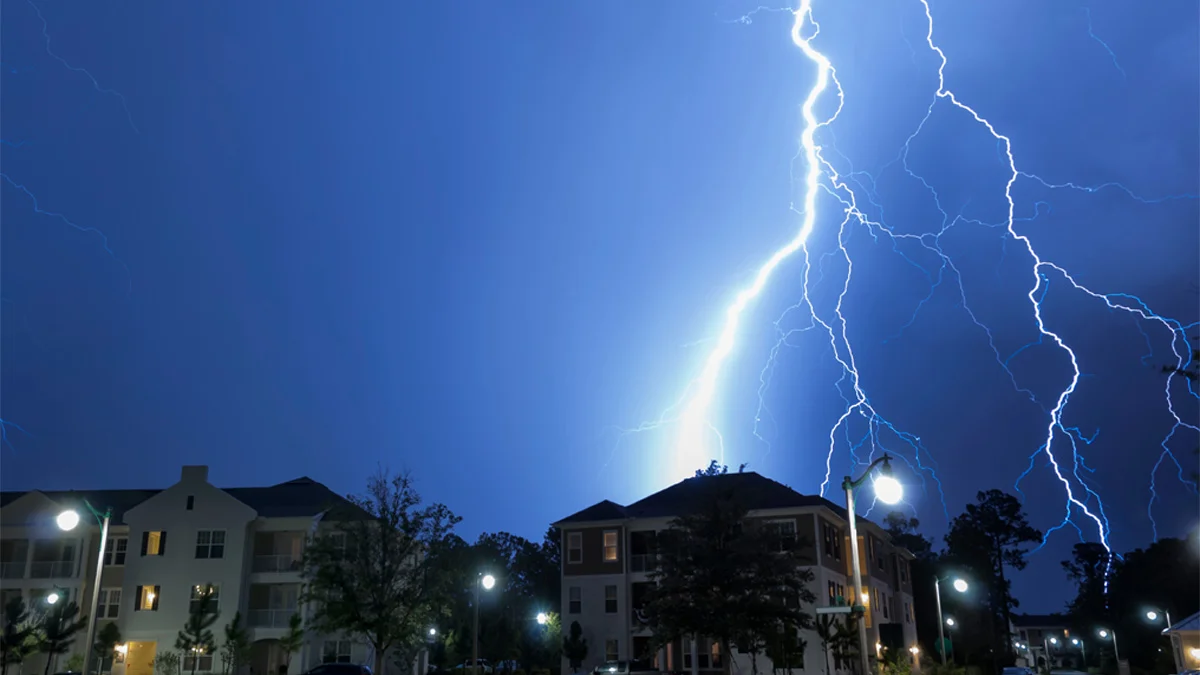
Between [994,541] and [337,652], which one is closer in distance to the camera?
[337,652]

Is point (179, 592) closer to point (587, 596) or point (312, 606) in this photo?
point (312, 606)

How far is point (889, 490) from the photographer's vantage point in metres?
16.4

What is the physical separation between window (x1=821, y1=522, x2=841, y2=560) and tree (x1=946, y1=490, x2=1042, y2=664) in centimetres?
3898

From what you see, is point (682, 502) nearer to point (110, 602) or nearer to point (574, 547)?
point (574, 547)

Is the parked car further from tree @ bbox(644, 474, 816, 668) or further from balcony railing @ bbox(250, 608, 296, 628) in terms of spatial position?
balcony railing @ bbox(250, 608, 296, 628)

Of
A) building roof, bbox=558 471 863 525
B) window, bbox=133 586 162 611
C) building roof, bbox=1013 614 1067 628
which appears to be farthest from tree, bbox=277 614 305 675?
building roof, bbox=1013 614 1067 628

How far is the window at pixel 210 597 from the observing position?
141ft

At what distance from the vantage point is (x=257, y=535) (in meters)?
46.4

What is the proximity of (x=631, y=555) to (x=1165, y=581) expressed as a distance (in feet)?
137

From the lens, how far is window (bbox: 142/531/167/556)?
45219 mm

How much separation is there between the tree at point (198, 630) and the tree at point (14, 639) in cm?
582

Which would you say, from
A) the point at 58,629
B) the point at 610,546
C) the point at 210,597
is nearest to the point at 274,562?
the point at 210,597

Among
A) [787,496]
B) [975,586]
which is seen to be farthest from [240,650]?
[975,586]

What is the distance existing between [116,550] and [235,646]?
12255 millimetres
